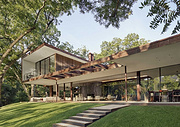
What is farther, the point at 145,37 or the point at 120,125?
the point at 145,37

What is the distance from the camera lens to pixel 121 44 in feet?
104

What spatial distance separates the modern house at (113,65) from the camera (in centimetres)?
781

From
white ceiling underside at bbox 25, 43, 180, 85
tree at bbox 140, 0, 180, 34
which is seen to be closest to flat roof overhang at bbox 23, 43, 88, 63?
white ceiling underside at bbox 25, 43, 180, 85

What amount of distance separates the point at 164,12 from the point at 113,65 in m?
8.88

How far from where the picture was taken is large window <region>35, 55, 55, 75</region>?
18.3 meters

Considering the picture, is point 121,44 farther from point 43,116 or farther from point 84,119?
point 84,119

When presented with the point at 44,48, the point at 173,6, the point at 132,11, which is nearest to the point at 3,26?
the point at 44,48

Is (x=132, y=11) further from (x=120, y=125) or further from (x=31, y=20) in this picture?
(x=31, y=20)

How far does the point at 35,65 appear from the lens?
2211 centimetres

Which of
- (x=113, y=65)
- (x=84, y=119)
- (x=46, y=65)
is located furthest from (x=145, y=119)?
(x=46, y=65)

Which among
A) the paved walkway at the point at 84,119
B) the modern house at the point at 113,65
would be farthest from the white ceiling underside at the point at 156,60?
the paved walkway at the point at 84,119

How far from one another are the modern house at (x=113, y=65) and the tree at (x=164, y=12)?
3709 mm

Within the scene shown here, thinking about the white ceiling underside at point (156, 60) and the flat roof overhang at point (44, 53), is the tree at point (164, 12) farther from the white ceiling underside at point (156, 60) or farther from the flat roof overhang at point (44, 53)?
the flat roof overhang at point (44, 53)

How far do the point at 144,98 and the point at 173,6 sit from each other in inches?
471
